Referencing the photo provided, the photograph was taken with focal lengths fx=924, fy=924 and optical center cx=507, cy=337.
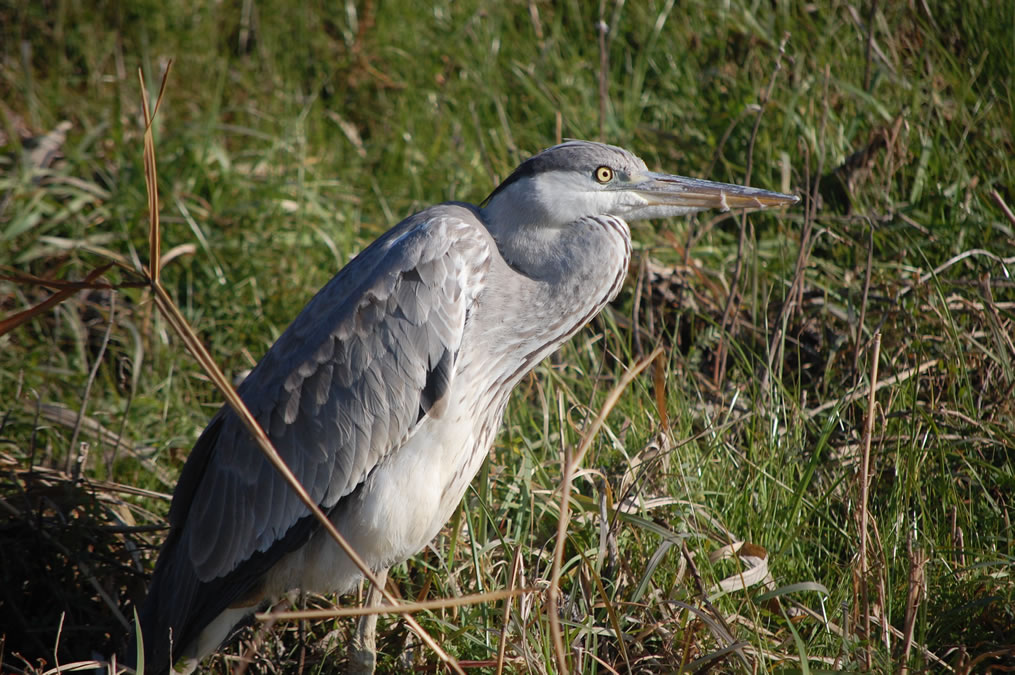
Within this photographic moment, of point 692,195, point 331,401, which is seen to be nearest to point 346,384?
point 331,401

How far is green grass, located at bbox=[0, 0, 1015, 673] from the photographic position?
2.59m

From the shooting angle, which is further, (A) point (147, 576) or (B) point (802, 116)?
(B) point (802, 116)

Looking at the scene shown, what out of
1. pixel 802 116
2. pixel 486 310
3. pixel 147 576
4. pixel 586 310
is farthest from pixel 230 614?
pixel 802 116

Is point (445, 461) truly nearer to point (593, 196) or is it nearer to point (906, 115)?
point (593, 196)

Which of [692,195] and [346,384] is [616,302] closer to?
[692,195]

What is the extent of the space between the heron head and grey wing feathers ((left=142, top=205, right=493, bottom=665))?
0.15 meters

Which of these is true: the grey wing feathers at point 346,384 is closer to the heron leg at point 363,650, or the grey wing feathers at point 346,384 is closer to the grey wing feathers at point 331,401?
the grey wing feathers at point 331,401

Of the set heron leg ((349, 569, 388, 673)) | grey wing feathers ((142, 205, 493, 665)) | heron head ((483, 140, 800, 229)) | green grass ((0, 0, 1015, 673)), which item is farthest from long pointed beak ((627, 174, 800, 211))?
heron leg ((349, 569, 388, 673))

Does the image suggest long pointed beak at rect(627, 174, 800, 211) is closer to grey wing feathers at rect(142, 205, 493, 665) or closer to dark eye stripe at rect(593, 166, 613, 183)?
A: dark eye stripe at rect(593, 166, 613, 183)

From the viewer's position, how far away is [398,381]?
258cm

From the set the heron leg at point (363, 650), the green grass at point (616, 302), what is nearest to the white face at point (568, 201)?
the green grass at point (616, 302)

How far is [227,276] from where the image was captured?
14.1ft

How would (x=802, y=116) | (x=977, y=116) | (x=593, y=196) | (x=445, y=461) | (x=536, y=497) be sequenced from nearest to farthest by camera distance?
(x=445, y=461) < (x=593, y=196) < (x=536, y=497) < (x=977, y=116) < (x=802, y=116)

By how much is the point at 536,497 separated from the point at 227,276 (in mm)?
2066
